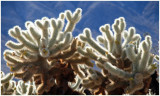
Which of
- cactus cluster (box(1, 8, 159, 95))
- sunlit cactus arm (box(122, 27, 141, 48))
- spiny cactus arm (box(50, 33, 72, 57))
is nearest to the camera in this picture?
cactus cluster (box(1, 8, 159, 95))

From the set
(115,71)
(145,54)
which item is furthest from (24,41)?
(145,54)

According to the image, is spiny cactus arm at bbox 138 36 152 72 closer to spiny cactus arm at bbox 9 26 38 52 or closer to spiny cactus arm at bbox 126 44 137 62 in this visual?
spiny cactus arm at bbox 126 44 137 62

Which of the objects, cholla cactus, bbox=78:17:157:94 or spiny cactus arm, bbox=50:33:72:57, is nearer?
cholla cactus, bbox=78:17:157:94

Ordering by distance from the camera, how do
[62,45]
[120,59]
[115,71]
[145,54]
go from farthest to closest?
[120,59] < [62,45] < [145,54] < [115,71]

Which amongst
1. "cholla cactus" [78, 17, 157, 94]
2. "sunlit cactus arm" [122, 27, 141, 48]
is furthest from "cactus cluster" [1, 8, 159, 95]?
"sunlit cactus arm" [122, 27, 141, 48]

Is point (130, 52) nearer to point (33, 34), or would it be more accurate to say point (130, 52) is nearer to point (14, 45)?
point (33, 34)

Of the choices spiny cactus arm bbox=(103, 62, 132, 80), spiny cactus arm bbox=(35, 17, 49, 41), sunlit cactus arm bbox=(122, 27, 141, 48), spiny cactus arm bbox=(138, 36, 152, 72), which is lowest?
spiny cactus arm bbox=(103, 62, 132, 80)

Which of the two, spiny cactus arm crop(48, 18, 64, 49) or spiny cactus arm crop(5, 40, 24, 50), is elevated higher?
spiny cactus arm crop(48, 18, 64, 49)

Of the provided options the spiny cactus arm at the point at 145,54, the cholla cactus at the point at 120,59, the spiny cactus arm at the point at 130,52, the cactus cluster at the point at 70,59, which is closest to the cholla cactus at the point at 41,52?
the cactus cluster at the point at 70,59

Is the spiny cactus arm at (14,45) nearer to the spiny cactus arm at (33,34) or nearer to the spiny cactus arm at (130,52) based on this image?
the spiny cactus arm at (33,34)
